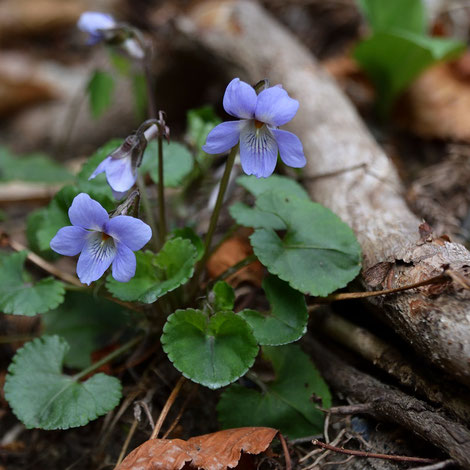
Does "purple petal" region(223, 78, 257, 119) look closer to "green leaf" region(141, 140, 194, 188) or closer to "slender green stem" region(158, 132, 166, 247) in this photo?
"slender green stem" region(158, 132, 166, 247)

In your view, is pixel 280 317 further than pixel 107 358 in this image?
No

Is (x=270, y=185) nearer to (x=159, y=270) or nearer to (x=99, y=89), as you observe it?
(x=159, y=270)

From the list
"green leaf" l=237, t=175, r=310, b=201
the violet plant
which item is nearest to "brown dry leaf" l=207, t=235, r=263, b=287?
the violet plant

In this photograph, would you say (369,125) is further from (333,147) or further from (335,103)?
(333,147)

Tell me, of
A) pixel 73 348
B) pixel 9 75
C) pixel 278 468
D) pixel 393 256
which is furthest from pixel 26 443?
pixel 9 75

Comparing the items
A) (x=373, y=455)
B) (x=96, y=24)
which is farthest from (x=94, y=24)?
(x=373, y=455)

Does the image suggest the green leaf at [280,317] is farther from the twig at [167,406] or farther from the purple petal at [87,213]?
the purple petal at [87,213]
